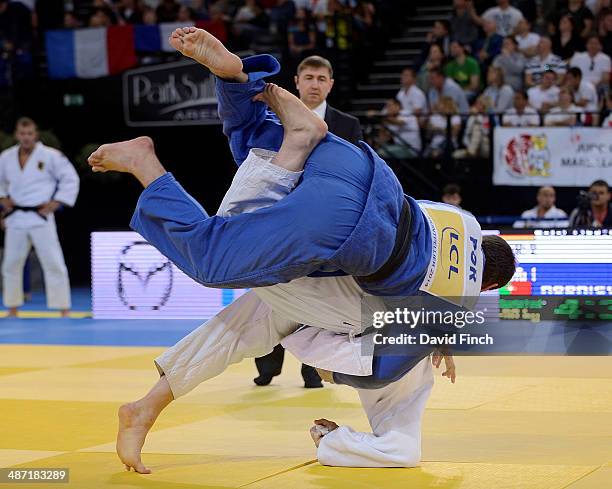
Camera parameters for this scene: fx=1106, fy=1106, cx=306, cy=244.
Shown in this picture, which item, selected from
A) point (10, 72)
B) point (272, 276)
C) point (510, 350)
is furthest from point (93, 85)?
point (272, 276)

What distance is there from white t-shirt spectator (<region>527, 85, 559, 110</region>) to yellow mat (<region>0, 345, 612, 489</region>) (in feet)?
17.7

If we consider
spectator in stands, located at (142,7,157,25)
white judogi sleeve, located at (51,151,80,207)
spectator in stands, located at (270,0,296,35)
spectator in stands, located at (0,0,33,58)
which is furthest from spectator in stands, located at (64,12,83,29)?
white judogi sleeve, located at (51,151,80,207)

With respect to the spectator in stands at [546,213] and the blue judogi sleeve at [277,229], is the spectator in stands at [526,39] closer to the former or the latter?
the spectator in stands at [546,213]

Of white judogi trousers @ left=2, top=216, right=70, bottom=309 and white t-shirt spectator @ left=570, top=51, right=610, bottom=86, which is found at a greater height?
white t-shirt spectator @ left=570, top=51, right=610, bottom=86

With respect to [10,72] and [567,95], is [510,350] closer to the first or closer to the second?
[567,95]

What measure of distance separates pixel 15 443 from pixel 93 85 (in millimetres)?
9959

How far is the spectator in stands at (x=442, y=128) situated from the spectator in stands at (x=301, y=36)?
1.70m

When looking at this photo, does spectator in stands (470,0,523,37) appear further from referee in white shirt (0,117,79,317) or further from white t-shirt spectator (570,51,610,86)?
referee in white shirt (0,117,79,317)

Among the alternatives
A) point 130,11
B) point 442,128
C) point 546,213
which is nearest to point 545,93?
point 442,128

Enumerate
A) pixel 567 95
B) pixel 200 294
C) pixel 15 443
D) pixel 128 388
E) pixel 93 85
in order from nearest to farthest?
pixel 15 443 < pixel 128 388 < pixel 200 294 < pixel 567 95 < pixel 93 85

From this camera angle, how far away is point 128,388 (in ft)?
20.6

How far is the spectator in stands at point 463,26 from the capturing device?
13.6m

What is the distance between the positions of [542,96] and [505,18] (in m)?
1.68

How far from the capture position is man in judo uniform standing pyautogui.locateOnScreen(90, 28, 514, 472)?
12.2 feet
